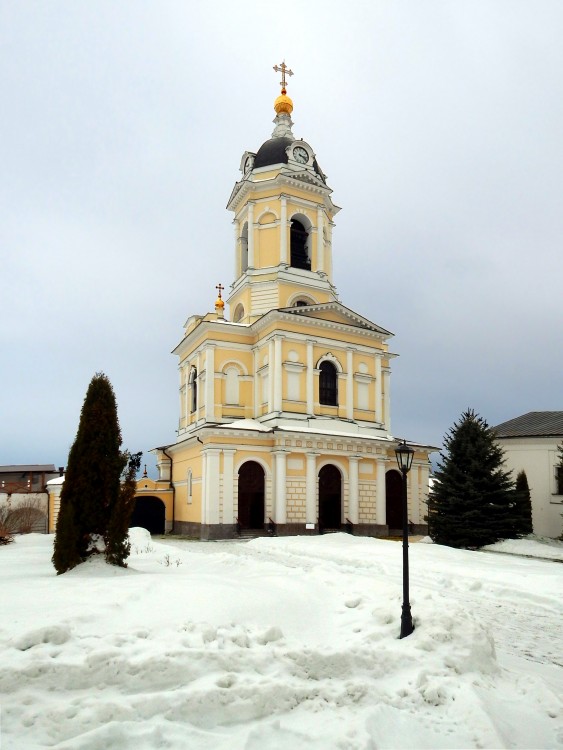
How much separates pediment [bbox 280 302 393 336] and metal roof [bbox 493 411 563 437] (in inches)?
325

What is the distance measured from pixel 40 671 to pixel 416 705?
372 centimetres

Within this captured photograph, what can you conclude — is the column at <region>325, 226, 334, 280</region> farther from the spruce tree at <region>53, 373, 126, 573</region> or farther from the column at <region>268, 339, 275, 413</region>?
the spruce tree at <region>53, 373, 126, 573</region>

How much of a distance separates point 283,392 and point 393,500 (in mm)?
8706

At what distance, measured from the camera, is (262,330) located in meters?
29.8

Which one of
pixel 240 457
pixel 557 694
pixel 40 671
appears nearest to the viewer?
pixel 40 671

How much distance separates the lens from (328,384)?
30078mm

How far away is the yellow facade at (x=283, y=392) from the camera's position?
26594 millimetres

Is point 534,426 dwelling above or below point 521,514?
above

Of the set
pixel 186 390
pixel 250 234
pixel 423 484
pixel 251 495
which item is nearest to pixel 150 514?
pixel 186 390

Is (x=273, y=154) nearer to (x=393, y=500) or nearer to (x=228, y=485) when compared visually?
(x=228, y=485)

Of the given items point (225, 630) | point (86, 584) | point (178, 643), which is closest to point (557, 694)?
point (225, 630)

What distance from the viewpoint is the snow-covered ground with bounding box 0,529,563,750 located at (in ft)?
16.6

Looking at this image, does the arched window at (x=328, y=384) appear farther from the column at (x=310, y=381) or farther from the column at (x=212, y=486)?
the column at (x=212, y=486)

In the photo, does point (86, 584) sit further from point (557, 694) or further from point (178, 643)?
point (557, 694)
